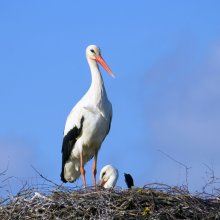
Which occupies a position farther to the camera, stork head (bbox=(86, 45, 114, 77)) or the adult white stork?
stork head (bbox=(86, 45, 114, 77))

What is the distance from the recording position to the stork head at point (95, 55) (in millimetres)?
15945

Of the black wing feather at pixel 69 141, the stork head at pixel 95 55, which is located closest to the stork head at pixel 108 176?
the black wing feather at pixel 69 141

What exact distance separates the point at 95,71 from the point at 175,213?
13.3ft

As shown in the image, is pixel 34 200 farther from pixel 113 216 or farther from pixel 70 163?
pixel 70 163

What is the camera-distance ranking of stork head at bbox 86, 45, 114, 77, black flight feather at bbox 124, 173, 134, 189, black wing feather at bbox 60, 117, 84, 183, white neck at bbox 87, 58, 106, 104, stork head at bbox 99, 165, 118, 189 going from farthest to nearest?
stork head at bbox 86, 45, 114, 77 < black wing feather at bbox 60, 117, 84, 183 < white neck at bbox 87, 58, 106, 104 < stork head at bbox 99, 165, 118, 189 < black flight feather at bbox 124, 173, 134, 189

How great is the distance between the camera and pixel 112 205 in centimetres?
1220

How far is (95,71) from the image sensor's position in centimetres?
1580

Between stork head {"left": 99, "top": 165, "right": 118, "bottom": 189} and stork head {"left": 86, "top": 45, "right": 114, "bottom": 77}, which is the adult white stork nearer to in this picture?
stork head {"left": 86, "top": 45, "right": 114, "bottom": 77}

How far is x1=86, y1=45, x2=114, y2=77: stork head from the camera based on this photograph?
1595 centimetres

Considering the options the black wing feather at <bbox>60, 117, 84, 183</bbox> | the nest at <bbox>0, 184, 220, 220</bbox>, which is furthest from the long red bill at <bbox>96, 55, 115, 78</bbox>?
the nest at <bbox>0, 184, 220, 220</bbox>

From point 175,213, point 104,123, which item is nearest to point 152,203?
point 175,213

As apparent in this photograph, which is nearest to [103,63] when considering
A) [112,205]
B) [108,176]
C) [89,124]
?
[89,124]

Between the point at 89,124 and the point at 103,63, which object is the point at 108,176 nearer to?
the point at 89,124

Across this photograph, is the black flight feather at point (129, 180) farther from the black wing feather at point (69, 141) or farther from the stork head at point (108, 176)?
the black wing feather at point (69, 141)
